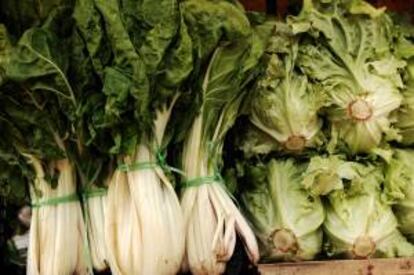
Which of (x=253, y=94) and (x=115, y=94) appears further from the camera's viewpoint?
(x=253, y=94)

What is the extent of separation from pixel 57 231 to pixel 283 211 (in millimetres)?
861

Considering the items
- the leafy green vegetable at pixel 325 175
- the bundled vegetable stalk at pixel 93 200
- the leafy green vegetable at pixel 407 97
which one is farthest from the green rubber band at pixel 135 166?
the leafy green vegetable at pixel 407 97

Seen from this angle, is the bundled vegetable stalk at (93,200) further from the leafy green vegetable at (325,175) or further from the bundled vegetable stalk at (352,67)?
the bundled vegetable stalk at (352,67)

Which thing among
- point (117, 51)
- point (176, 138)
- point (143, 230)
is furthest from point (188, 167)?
point (117, 51)

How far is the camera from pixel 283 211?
2.94 m

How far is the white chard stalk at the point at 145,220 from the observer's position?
2615 millimetres

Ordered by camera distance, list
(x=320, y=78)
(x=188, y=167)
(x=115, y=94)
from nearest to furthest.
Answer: (x=115, y=94) → (x=188, y=167) → (x=320, y=78)

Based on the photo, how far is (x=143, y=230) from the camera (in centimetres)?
262

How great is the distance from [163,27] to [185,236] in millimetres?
744

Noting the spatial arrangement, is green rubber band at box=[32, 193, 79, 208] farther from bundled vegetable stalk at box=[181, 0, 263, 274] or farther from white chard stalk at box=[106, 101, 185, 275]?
bundled vegetable stalk at box=[181, 0, 263, 274]

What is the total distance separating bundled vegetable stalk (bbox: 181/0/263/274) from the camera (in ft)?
8.93

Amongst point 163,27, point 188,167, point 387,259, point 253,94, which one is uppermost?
point 163,27

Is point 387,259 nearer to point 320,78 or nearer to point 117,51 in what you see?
point 320,78

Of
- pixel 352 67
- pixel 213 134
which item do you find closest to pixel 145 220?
pixel 213 134
